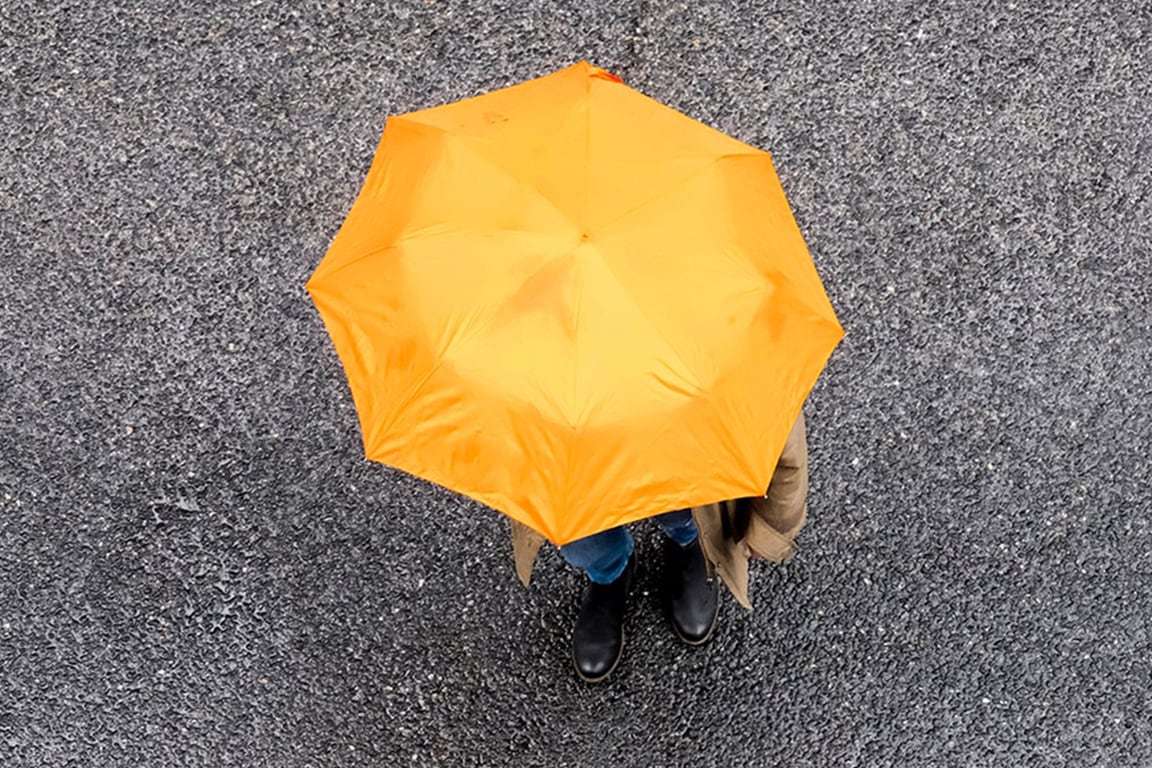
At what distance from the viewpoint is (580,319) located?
1.95 m

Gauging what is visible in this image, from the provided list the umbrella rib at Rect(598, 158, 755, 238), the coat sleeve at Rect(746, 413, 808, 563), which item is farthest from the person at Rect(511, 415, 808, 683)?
the umbrella rib at Rect(598, 158, 755, 238)

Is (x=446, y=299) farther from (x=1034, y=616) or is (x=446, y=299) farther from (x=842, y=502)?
(x=1034, y=616)

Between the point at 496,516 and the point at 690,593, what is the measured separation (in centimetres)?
59

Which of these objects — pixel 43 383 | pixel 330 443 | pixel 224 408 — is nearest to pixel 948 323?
pixel 330 443

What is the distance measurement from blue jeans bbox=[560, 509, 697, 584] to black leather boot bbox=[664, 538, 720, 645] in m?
0.07

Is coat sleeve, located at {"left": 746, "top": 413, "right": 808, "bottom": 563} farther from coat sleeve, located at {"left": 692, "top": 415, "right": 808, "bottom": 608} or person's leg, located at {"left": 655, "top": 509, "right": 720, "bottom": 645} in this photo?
person's leg, located at {"left": 655, "top": 509, "right": 720, "bottom": 645}

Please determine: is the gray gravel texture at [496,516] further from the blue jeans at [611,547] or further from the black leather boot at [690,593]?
the blue jeans at [611,547]

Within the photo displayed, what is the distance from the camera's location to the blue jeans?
2826 millimetres

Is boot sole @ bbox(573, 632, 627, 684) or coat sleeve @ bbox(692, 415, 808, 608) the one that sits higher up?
coat sleeve @ bbox(692, 415, 808, 608)

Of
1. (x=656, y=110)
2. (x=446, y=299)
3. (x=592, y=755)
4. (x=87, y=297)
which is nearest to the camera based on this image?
(x=446, y=299)

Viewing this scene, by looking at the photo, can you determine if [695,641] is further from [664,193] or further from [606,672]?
[664,193]

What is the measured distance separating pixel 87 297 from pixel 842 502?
2285mm

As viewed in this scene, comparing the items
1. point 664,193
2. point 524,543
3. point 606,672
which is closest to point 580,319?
point 664,193

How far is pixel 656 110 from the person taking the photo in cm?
228
